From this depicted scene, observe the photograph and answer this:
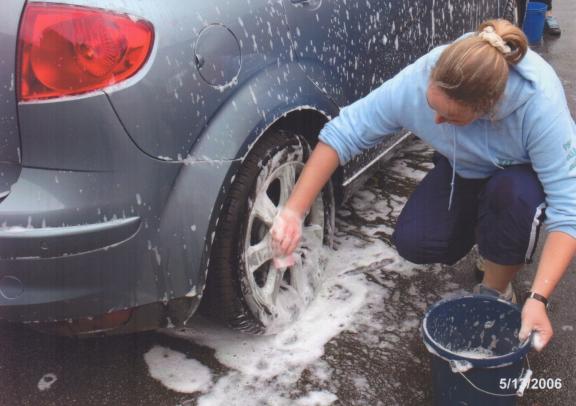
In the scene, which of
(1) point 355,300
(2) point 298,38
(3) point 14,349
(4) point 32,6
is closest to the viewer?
(4) point 32,6

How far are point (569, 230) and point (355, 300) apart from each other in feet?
3.03

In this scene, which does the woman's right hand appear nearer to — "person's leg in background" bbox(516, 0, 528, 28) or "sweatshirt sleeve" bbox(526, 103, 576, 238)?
"sweatshirt sleeve" bbox(526, 103, 576, 238)

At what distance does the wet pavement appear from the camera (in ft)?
6.34

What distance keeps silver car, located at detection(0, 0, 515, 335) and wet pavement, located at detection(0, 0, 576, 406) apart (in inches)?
8.0

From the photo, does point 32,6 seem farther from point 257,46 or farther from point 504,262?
point 504,262

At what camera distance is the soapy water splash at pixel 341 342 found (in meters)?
1.95

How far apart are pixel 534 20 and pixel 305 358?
468cm

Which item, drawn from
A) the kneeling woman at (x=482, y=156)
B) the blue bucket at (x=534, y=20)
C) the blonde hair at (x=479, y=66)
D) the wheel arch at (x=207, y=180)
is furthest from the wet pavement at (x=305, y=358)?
the blue bucket at (x=534, y=20)

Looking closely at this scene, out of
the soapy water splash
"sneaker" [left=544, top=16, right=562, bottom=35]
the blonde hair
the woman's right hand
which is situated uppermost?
the blonde hair

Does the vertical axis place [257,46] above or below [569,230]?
above

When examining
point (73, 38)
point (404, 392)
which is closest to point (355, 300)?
point (404, 392)

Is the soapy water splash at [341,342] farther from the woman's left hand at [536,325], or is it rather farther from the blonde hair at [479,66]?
the blonde hair at [479,66]

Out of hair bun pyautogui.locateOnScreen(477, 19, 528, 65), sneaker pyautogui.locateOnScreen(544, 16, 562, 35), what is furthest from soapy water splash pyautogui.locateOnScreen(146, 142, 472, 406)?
sneaker pyautogui.locateOnScreen(544, 16, 562, 35)

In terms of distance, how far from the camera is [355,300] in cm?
235
